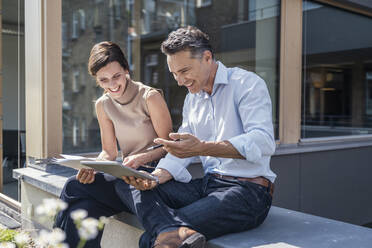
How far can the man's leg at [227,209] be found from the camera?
174 centimetres

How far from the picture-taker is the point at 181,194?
1.99 m

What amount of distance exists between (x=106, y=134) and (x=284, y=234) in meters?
1.28

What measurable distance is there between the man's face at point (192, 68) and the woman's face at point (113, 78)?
0.47 m

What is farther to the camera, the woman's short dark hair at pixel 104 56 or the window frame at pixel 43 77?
the window frame at pixel 43 77

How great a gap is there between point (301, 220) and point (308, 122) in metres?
3.50

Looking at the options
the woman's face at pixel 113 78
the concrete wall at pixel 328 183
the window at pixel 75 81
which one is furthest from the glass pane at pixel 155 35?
the woman's face at pixel 113 78

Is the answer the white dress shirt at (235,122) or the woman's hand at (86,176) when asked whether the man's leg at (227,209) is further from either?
the woman's hand at (86,176)

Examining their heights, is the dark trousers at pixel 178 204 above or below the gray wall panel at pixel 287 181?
above

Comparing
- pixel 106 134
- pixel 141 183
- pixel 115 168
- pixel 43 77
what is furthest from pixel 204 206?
pixel 43 77

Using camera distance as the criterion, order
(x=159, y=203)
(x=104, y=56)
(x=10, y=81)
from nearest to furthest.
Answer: (x=159, y=203)
(x=104, y=56)
(x=10, y=81)

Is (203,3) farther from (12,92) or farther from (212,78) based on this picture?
(212,78)

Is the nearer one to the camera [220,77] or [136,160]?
[220,77]

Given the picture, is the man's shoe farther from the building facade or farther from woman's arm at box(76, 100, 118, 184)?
the building facade

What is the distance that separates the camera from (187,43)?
1.96 meters
